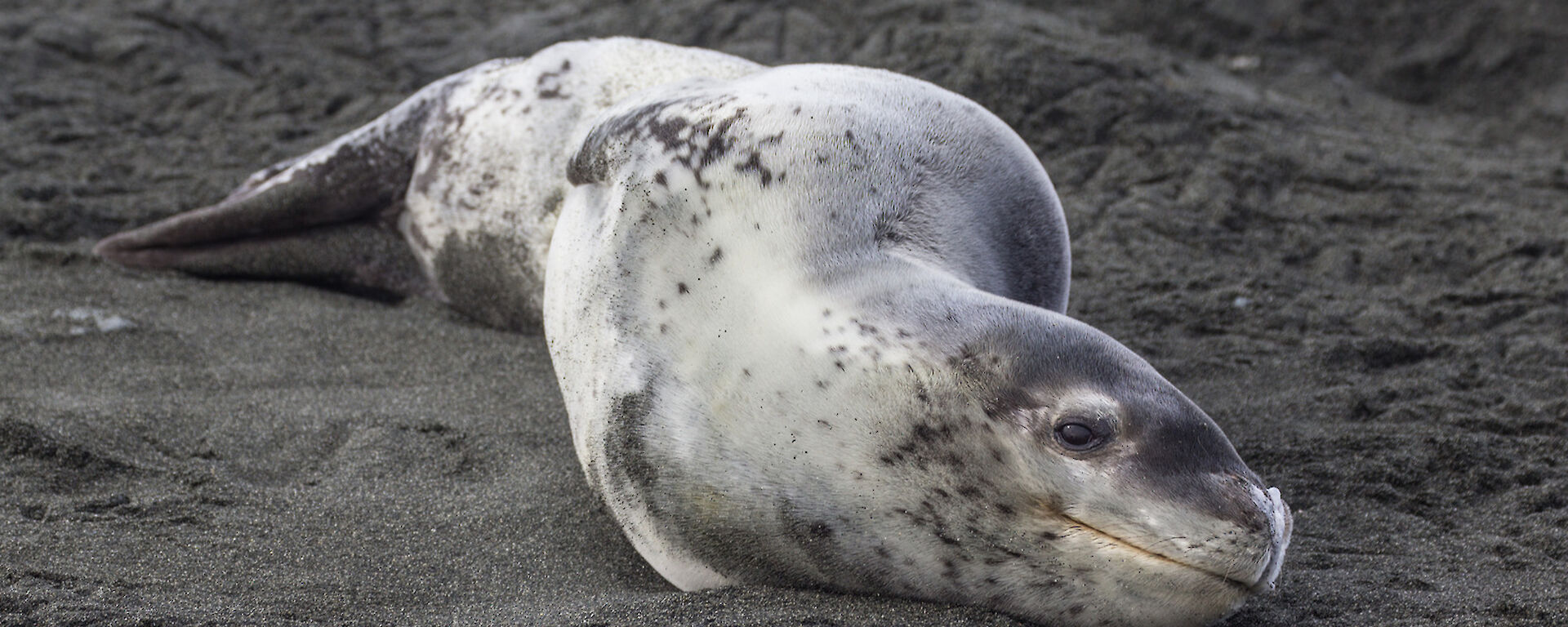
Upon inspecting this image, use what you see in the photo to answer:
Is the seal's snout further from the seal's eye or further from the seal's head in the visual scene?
the seal's eye

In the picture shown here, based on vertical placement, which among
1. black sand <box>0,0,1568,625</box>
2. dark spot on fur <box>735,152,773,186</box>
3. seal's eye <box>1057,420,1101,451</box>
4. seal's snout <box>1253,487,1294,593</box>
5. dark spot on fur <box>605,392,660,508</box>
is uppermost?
A: dark spot on fur <box>735,152,773,186</box>

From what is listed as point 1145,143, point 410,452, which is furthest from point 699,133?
point 1145,143

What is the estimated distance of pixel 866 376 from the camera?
2.09m

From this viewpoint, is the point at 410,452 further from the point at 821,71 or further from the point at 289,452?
the point at 821,71

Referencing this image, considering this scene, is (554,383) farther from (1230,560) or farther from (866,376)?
(1230,560)

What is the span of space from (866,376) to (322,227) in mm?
2518

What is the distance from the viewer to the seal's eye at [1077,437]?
1914mm

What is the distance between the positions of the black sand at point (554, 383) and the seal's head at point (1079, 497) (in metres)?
0.13

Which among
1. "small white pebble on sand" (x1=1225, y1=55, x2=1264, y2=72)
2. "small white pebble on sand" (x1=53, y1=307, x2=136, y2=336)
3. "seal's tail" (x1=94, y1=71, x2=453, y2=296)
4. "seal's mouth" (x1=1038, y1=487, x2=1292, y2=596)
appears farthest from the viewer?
"small white pebble on sand" (x1=1225, y1=55, x2=1264, y2=72)

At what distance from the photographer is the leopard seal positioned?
1909 millimetres

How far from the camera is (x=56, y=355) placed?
11.1 ft

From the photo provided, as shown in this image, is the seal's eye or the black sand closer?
the seal's eye

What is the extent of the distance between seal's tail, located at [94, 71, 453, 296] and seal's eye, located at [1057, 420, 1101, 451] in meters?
2.54

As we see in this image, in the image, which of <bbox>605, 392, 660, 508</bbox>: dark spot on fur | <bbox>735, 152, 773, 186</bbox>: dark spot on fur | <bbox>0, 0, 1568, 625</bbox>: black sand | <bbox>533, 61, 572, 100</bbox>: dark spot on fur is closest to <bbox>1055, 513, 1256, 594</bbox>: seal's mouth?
<bbox>0, 0, 1568, 625</bbox>: black sand
